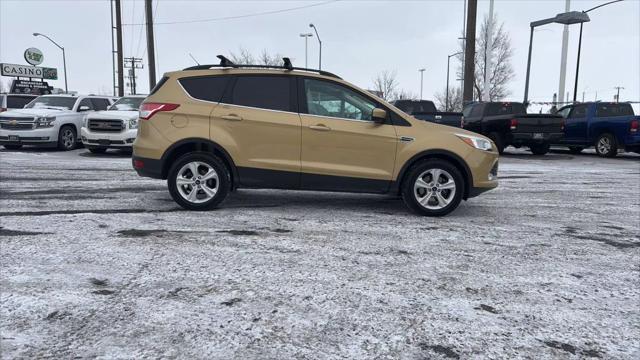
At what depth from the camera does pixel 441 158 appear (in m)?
6.32

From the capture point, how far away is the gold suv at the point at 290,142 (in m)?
6.11

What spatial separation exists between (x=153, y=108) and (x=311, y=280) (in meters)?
3.48

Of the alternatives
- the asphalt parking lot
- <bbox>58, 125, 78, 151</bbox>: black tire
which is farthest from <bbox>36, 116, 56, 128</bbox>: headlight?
the asphalt parking lot

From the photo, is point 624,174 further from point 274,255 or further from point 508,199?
point 274,255

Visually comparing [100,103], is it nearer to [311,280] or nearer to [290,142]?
[290,142]

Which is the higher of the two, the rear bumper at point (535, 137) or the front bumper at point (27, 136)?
the rear bumper at point (535, 137)

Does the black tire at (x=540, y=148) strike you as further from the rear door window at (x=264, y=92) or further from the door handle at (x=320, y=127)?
the rear door window at (x=264, y=92)

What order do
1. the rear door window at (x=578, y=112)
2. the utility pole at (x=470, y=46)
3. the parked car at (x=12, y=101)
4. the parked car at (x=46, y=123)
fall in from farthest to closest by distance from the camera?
the utility pole at (x=470, y=46) → the parked car at (x=12, y=101) → the rear door window at (x=578, y=112) → the parked car at (x=46, y=123)

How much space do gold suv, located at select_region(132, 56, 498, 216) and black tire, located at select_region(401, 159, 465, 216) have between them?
1 centimetres

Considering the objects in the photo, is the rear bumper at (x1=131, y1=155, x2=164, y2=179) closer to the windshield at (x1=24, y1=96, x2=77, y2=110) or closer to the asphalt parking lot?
the asphalt parking lot

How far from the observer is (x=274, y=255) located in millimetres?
4492

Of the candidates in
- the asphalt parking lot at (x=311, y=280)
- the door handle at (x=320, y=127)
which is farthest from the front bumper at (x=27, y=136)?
the door handle at (x=320, y=127)

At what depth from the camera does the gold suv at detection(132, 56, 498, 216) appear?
20.0 ft

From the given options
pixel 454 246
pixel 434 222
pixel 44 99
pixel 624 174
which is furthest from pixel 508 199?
pixel 44 99
